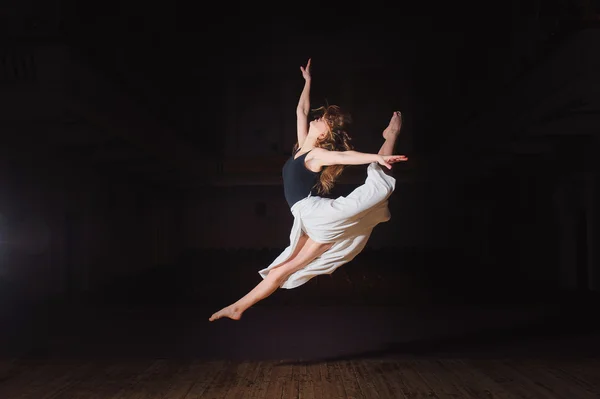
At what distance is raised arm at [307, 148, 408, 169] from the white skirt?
8.2 inches

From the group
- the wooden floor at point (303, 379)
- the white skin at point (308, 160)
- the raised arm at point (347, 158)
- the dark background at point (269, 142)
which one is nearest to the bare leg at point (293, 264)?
the white skin at point (308, 160)

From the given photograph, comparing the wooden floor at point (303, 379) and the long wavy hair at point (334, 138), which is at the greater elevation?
the long wavy hair at point (334, 138)

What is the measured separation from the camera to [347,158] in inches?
136

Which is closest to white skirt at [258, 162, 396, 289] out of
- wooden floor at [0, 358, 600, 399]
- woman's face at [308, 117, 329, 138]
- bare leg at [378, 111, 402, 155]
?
bare leg at [378, 111, 402, 155]

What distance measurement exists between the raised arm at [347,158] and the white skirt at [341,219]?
21cm

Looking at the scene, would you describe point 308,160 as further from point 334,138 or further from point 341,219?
point 341,219

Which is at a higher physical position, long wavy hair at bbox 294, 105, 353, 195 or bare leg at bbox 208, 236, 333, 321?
long wavy hair at bbox 294, 105, 353, 195

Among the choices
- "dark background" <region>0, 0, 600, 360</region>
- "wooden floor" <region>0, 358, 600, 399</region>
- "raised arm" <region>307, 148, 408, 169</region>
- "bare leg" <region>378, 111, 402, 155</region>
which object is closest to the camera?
"raised arm" <region>307, 148, 408, 169</region>

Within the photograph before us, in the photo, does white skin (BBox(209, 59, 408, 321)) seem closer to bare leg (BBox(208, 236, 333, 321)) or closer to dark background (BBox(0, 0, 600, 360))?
bare leg (BBox(208, 236, 333, 321))

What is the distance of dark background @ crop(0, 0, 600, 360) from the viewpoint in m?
6.30

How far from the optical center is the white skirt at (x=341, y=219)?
11.8 ft

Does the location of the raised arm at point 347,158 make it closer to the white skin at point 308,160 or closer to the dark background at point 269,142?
the white skin at point 308,160

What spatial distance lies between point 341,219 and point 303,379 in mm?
1798

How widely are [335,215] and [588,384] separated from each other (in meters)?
2.60
